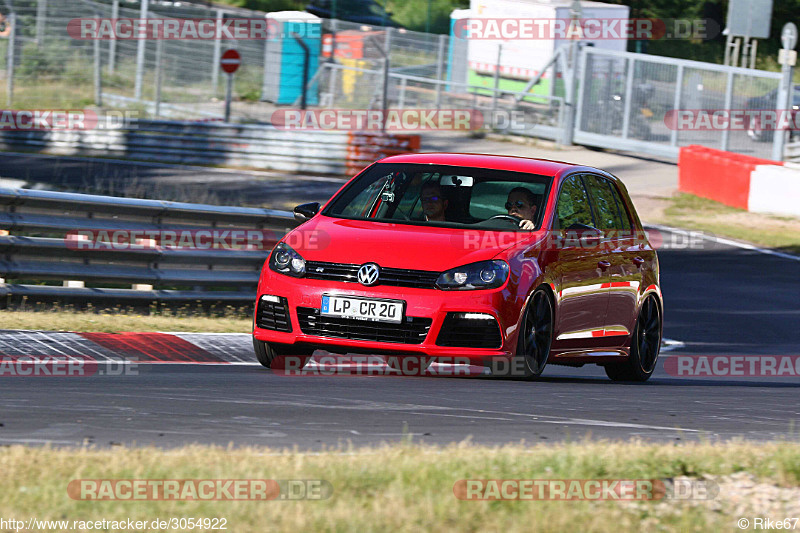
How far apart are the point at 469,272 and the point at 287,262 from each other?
3.70 feet

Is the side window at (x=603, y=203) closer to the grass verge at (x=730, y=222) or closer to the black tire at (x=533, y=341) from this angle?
the black tire at (x=533, y=341)

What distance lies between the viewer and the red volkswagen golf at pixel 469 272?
7.76 meters

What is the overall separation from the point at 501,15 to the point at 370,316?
3175cm

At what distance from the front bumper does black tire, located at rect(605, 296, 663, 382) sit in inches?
79.5

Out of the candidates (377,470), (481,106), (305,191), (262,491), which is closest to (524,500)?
(377,470)

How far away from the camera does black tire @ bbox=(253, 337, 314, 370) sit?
8.37 meters

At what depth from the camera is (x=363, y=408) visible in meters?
6.78

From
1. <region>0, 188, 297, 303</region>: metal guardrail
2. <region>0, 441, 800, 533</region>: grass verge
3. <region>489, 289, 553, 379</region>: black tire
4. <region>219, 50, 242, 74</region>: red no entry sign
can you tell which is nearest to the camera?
<region>0, 441, 800, 533</region>: grass verge

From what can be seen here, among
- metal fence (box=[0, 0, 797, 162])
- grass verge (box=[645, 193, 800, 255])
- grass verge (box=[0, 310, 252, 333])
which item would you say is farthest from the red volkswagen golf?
metal fence (box=[0, 0, 797, 162])

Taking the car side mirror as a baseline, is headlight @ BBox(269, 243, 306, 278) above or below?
below

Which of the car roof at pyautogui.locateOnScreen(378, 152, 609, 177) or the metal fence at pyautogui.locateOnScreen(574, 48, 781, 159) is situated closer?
the car roof at pyautogui.locateOnScreen(378, 152, 609, 177)

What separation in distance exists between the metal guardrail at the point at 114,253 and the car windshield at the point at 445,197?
269 cm

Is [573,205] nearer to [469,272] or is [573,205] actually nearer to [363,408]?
[469,272]

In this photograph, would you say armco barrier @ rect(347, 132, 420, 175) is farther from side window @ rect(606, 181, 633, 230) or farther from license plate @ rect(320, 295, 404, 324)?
license plate @ rect(320, 295, 404, 324)
